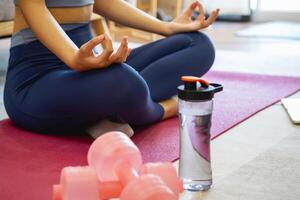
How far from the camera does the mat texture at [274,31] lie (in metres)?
3.31

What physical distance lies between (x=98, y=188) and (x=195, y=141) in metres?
0.21

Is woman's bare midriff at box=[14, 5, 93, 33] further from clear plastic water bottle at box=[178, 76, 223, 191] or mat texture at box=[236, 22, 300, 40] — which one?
mat texture at box=[236, 22, 300, 40]

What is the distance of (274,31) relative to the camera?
3.51 m

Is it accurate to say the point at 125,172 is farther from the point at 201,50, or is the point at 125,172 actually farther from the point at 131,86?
the point at 201,50

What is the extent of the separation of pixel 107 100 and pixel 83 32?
27 cm

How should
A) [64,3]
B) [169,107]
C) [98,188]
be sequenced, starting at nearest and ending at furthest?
[98,188], [64,3], [169,107]

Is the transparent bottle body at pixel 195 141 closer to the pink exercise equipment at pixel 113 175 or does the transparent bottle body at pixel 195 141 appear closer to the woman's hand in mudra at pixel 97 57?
the pink exercise equipment at pixel 113 175

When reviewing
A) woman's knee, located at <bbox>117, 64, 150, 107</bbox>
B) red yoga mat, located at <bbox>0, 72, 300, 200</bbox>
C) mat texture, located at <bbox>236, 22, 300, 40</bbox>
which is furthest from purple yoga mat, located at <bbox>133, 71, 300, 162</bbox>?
mat texture, located at <bbox>236, 22, 300, 40</bbox>

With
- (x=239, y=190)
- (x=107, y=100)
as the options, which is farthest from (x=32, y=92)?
(x=239, y=190)

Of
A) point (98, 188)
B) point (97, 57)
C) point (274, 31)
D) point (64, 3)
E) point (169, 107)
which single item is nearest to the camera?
point (98, 188)

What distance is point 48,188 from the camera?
94 centimetres

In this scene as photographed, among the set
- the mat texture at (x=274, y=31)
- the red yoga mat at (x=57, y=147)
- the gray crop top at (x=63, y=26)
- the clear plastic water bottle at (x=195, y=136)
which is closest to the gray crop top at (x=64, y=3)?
the gray crop top at (x=63, y=26)

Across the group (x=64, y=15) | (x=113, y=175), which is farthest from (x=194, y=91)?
(x=64, y=15)

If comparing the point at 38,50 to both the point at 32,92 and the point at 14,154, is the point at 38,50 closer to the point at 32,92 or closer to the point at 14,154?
the point at 32,92
